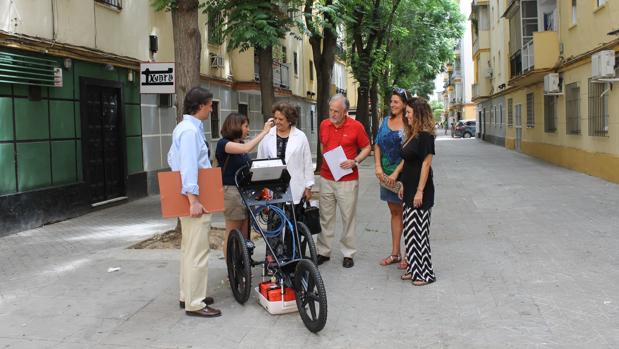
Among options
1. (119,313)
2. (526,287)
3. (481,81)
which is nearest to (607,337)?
(526,287)

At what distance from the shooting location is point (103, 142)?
1207 cm

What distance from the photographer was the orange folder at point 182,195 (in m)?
4.75

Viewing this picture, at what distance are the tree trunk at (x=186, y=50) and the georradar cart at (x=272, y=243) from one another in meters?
3.21

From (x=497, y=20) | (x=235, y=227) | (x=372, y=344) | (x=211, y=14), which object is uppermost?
(x=497, y=20)

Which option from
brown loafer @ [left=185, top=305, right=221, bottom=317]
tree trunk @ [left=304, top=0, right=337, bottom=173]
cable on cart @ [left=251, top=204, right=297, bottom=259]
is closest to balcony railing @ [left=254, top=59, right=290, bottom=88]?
tree trunk @ [left=304, top=0, right=337, bottom=173]

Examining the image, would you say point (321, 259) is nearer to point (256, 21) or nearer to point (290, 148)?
point (290, 148)

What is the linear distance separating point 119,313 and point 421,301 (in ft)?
8.31

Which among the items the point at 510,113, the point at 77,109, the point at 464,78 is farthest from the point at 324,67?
the point at 464,78

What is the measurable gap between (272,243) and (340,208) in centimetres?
148

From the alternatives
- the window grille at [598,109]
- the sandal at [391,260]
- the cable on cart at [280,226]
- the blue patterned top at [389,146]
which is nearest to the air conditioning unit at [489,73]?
the window grille at [598,109]

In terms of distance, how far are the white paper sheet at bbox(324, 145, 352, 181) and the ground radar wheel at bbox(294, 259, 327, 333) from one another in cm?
184

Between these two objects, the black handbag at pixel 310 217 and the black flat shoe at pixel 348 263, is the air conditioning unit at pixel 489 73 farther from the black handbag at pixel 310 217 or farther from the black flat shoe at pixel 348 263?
the black handbag at pixel 310 217

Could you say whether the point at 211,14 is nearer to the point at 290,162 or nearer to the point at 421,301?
the point at 290,162

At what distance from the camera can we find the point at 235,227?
5.67 m
